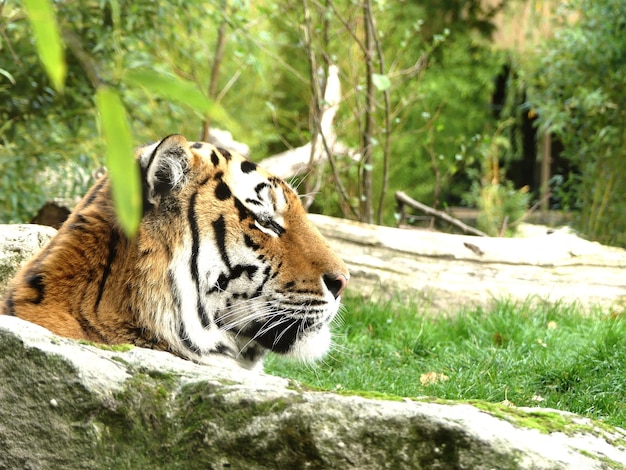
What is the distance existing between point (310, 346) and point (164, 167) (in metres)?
0.78

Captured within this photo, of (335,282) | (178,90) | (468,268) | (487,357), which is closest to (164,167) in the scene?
(335,282)

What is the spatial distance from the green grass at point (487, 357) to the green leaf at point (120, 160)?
8.59 feet

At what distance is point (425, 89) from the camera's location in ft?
35.0

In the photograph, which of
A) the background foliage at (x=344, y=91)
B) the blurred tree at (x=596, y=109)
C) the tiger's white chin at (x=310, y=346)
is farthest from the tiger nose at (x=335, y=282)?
the blurred tree at (x=596, y=109)

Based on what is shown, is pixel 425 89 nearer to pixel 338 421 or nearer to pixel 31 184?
pixel 31 184

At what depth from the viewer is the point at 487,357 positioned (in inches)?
163

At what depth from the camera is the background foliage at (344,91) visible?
6070mm

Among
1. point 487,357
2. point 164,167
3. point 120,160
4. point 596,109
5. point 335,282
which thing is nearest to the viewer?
point 120,160

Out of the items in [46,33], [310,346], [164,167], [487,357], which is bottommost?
[487,357]

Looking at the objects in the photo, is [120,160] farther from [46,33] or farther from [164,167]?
[164,167]

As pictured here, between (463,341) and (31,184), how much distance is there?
3264 mm

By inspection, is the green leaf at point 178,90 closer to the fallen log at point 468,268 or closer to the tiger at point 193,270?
the tiger at point 193,270

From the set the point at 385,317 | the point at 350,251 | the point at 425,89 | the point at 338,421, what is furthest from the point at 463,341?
the point at 425,89

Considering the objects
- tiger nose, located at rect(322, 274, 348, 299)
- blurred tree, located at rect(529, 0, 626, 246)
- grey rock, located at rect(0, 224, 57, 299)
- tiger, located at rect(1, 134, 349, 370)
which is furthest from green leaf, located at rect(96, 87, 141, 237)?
blurred tree, located at rect(529, 0, 626, 246)
